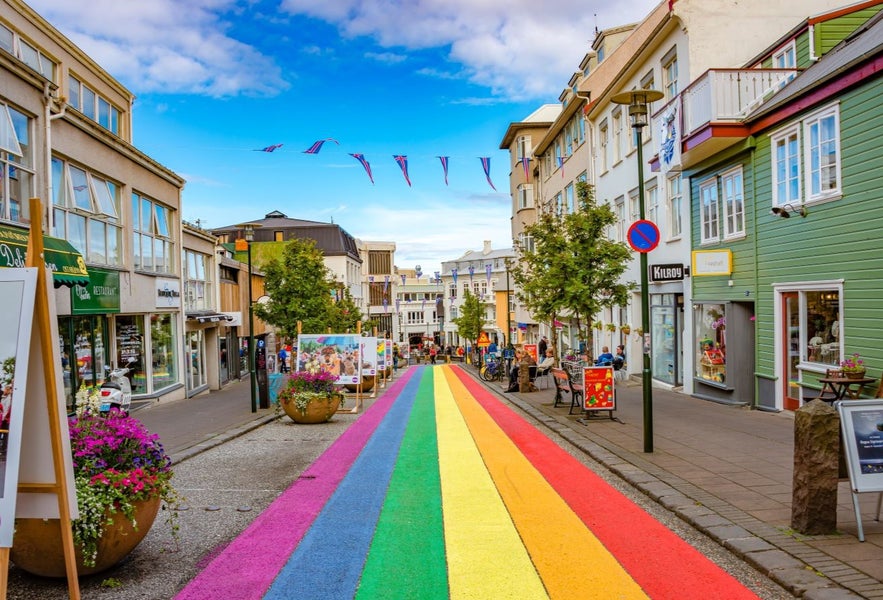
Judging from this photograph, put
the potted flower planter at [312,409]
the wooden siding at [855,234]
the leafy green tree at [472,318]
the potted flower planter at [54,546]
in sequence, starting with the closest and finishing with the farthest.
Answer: the potted flower planter at [54,546]
the wooden siding at [855,234]
the potted flower planter at [312,409]
the leafy green tree at [472,318]

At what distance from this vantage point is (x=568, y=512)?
7.59 metres

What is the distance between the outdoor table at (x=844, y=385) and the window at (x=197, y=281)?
2154 cm

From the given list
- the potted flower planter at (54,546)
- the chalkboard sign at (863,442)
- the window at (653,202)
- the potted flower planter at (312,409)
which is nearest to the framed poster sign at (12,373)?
the potted flower planter at (54,546)

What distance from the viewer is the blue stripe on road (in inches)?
212

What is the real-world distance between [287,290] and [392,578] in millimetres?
25825

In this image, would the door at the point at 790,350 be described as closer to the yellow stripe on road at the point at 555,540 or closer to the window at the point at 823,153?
the window at the point at 823,153

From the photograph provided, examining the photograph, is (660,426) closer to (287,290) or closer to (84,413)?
(84,413)

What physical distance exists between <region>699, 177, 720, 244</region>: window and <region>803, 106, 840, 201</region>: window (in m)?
4.39

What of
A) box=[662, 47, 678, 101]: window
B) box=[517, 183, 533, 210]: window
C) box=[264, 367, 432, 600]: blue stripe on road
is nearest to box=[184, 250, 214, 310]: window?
box=[662, 47, 678, 101]: window

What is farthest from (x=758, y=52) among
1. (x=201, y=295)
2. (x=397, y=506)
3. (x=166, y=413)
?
(x=201, y=295)

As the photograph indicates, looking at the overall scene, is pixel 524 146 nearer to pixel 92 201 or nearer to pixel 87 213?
pixel 92 201

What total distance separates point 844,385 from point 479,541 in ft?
28.5

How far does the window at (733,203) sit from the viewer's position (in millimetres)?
16953

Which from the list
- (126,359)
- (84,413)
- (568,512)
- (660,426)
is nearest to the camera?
(84,413)
